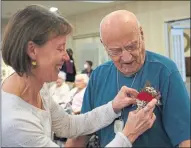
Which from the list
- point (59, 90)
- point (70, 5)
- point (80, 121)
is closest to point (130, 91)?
point (80, 121)

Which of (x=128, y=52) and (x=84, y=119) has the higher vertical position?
(x=128, y=52)

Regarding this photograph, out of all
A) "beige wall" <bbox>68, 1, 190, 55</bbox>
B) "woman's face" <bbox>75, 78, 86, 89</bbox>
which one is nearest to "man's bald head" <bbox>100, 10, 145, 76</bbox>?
"woman's face" <bbox>75, 78, 86, 89</bbox>

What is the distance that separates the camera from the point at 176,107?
1087mm

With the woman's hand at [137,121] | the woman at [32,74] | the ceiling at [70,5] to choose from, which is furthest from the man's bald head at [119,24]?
the ceiling at [70,5]

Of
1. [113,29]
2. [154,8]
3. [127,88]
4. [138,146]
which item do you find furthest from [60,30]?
[154,8]

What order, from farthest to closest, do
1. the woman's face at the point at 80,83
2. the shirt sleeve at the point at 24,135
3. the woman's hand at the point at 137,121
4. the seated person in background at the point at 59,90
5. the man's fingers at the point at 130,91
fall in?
the seated person in background at the point at 59,90, the woman's face at the point at 80,83, the man's fingers at the point at 130,91, the woman's hand at the point at 137,121, the shirt sleeve at the point at 24,135

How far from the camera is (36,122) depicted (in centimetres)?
95

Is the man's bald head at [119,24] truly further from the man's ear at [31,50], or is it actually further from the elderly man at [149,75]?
the man's ear at [31,50]

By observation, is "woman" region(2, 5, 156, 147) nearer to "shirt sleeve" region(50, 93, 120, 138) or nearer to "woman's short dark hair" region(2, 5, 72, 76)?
"woman's short dark hair" region(2, 5, 72, 76)

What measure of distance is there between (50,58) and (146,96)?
0.33 metres

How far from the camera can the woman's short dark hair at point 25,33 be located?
897 millimetres

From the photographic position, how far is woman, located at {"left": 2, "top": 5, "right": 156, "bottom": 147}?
0.90 m

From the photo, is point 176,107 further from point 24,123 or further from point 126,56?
point 24,123

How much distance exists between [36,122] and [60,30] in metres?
0.27
